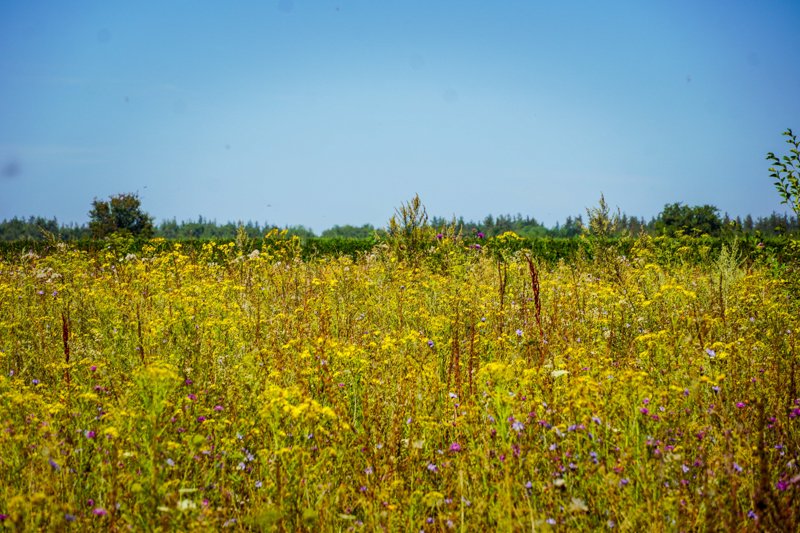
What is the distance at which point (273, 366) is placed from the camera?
11.9 ft

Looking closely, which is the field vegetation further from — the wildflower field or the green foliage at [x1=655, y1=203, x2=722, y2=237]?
the green foliage at [x1=655, y1=203, x2=722, y2=237]

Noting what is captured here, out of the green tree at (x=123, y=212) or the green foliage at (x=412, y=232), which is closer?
the green foliage at (x=412, y=232)

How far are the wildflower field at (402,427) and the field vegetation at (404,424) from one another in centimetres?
2

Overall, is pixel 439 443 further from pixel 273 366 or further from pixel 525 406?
pixel 273 366

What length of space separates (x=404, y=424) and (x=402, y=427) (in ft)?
0.08

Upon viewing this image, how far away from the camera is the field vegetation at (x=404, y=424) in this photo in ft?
7.25

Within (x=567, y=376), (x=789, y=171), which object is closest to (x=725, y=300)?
(x=789, y=171)

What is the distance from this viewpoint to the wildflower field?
7.22ft

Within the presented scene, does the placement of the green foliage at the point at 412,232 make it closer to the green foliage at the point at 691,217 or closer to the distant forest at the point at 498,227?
the distant forest at the point at 498,227

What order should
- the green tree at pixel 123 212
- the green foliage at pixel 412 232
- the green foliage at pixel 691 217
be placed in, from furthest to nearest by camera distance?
1. the green tree at pixel 123 212
2. the green foliage at pixel 691 217
3. the green foliage at pixel 412 232

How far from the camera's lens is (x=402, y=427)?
122 inches

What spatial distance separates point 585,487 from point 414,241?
7274mm

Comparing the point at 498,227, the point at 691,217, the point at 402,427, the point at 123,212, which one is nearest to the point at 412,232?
the point at 402,427

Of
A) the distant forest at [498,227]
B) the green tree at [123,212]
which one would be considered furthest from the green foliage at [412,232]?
the green tree at [123,212]
